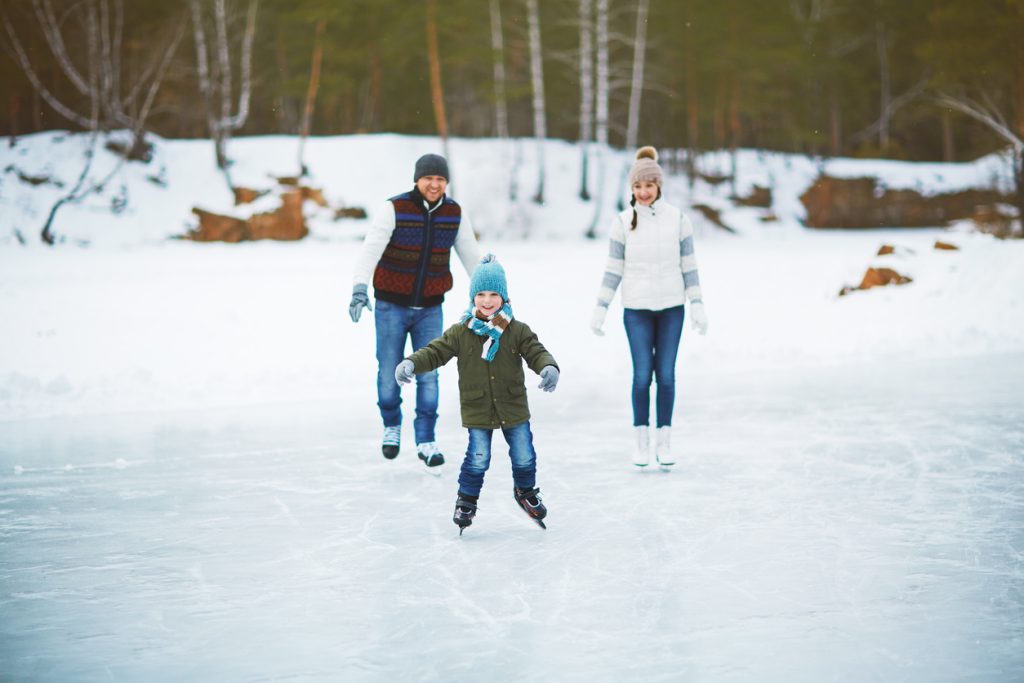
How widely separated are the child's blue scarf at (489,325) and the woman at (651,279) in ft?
4.48

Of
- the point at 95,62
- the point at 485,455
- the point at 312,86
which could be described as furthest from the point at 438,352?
the point at 312,86

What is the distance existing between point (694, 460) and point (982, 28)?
20302mm

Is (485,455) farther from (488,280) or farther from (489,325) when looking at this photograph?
(488,280)

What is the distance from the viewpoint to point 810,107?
33.2m

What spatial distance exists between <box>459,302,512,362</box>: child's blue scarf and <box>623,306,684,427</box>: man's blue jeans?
150 centimetres

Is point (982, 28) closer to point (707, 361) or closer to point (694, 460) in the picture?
point (707, 361)

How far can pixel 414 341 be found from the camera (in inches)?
222

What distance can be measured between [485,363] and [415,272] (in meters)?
1.55

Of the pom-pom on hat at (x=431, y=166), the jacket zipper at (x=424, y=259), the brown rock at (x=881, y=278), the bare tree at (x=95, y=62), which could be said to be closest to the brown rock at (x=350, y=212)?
the bare tree at (x=95, y=62)

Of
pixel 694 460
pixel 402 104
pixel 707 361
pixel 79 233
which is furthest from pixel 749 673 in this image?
pixel 402 104

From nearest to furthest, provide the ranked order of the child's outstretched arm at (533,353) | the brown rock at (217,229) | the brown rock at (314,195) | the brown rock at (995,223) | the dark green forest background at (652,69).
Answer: the child's outstretched arm at (533,353) → the brown rock at (995,223) → the brown rock at (217,229) → the brown rock at (314,195) → the dark green forest background at (652,69)

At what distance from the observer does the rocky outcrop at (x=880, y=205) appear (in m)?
28.2

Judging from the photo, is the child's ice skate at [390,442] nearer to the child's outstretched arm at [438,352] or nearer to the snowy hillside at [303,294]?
the child's outstretched arm at [438,352]

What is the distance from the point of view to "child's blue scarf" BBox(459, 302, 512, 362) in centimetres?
402
